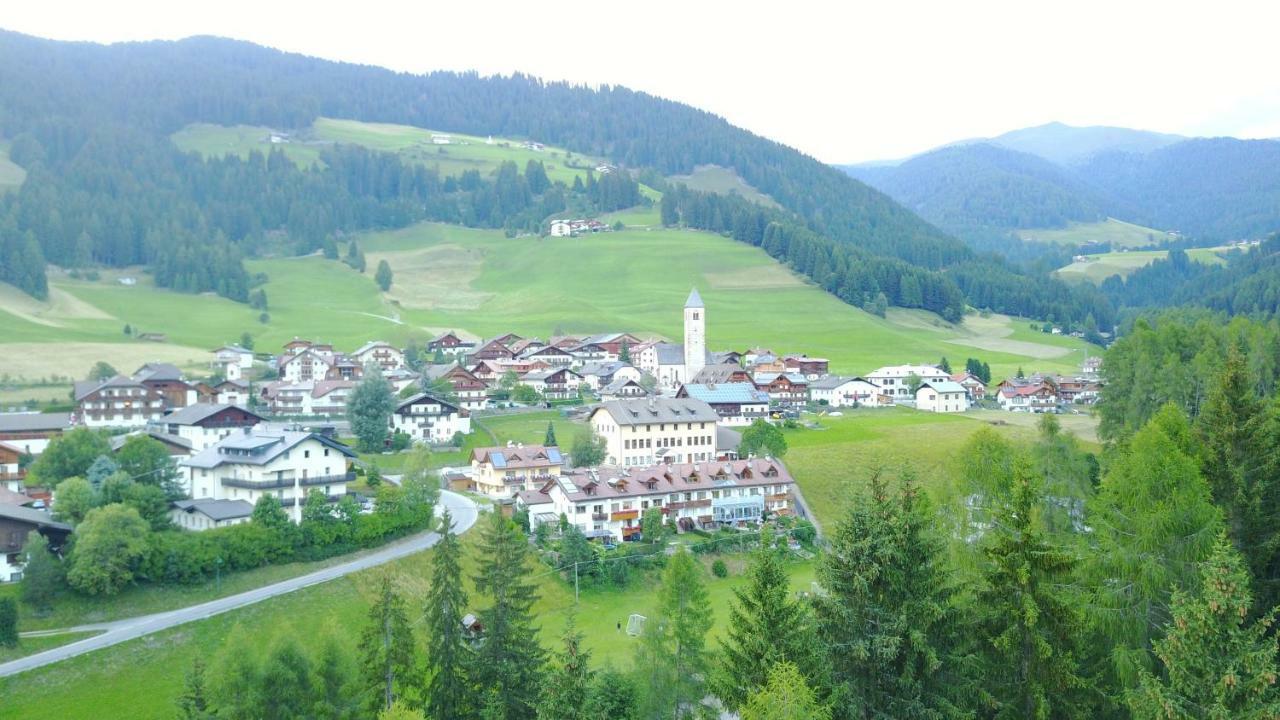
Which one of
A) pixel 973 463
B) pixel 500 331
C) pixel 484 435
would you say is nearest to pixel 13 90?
pixel 500 331

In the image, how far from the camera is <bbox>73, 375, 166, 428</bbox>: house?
216 feet

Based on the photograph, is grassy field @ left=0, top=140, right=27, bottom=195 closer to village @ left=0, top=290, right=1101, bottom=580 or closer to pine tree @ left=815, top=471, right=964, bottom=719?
village @ left=0, top=290, right=1101, bottom=580

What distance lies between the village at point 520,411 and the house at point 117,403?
0.12 metres

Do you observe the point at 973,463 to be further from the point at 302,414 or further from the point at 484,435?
the point at 302,414

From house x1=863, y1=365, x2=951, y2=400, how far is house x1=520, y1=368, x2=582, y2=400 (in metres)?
26.3

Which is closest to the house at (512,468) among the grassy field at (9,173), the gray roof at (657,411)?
the gray roof at (657,411)

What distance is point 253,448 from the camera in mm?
46219

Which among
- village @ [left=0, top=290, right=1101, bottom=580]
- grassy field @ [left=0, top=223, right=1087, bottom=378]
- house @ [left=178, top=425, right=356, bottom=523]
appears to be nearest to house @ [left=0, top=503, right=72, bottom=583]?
village @ [left=0, top=290, right=1101, bottom=580]

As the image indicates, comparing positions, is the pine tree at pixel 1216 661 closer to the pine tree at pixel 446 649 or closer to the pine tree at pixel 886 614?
the pine tree at pixel 886 614

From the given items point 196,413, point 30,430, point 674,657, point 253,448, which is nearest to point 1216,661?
point 674,657

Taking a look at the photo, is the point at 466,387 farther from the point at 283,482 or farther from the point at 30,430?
the point at 283,482

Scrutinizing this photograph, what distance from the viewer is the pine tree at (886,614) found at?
1827 cm

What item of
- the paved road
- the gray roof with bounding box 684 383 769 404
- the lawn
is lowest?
the lawn

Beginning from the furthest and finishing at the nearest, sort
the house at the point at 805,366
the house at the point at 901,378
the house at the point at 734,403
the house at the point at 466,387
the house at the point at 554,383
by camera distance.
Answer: the house at the point at 805,366, the house at the point at 901,378, the house at the point at 554,383, the house at the point at 466,387, the house at the point at 734,403
